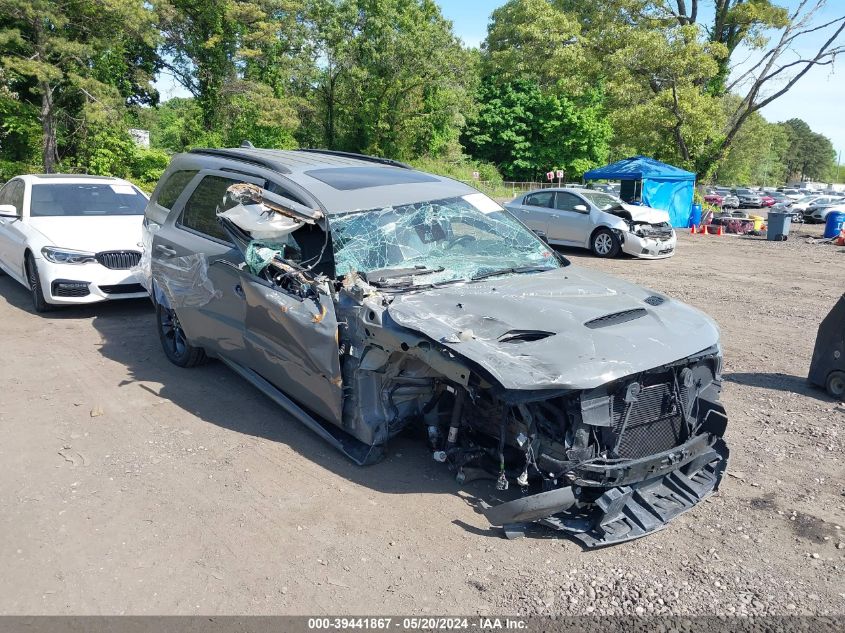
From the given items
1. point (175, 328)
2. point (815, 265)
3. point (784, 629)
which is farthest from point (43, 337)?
point (815, 265)

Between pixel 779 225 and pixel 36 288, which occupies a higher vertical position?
pixel 779 225

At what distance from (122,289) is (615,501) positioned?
6.56m

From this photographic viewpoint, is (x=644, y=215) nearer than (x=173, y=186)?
No

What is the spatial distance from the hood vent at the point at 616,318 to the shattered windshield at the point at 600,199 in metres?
12.3

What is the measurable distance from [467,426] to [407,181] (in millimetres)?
2127

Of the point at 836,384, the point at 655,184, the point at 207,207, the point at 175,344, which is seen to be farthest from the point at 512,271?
the point at 655,184

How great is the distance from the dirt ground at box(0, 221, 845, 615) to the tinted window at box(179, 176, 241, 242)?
4.52ft

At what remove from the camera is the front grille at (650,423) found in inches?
140

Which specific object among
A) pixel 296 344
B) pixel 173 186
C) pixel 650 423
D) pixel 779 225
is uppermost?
pixel 173 186

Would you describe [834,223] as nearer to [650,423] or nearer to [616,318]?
[616,318]

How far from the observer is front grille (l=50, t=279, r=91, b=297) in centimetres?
777

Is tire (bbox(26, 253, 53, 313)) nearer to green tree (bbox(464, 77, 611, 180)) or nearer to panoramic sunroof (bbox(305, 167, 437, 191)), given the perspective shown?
panoramic sunroof (bbox(305, 167, 437, 191))

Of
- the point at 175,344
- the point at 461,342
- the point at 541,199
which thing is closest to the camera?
the point at 461,342

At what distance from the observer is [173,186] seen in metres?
6.32
